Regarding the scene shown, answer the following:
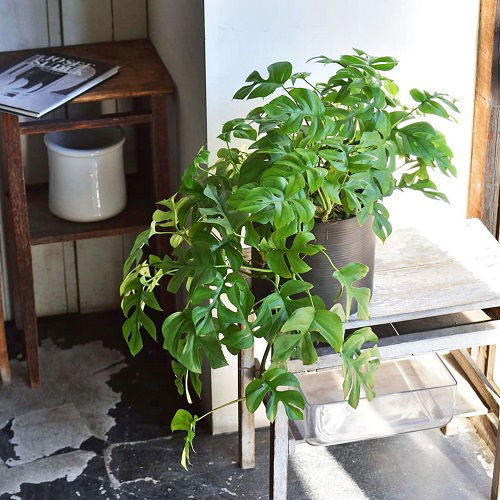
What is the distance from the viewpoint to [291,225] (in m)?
1.89

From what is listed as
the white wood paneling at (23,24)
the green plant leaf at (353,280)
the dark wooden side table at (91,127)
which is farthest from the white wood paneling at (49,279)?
the green plant leaf at (353,280)

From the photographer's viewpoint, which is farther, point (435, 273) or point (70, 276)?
point (70, 276)

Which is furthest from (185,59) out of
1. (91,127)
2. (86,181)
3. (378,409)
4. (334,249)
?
(378,409)

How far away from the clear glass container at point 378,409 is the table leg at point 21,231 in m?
0.81

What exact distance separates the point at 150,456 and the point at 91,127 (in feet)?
2.77

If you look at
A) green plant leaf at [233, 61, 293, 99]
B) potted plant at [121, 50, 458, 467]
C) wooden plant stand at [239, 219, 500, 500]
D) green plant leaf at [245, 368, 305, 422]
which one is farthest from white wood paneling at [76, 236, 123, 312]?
green plant leaf at [245, 368, 305, 422]

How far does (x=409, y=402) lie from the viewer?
8.07ft

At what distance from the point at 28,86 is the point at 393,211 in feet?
3.16

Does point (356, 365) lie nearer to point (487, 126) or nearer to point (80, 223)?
point (487, 126)

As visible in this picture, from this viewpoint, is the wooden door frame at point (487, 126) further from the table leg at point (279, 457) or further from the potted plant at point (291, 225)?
the table leg at point (279, 457)

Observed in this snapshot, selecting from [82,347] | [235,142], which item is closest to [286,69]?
[235,142]

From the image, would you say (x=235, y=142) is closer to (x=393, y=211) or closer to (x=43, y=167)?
(x=393, y=211)

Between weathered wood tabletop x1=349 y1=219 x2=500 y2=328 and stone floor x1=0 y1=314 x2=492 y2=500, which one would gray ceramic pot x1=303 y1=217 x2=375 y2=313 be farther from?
stone floor x1=0 y1=314 x2=492 y2=500

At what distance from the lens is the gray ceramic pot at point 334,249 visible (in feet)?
6.91
